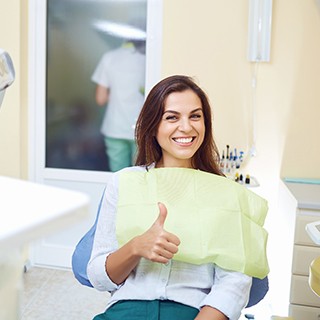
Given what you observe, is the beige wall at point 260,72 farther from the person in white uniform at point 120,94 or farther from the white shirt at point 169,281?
the white shirt at point 169,281

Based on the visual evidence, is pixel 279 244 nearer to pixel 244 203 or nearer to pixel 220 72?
pixel 220 72

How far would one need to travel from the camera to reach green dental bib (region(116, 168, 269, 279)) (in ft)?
3.65

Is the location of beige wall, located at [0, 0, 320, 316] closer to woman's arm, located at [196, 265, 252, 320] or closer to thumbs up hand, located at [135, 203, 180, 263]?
woman's arm, located at [196, 265, 252, 320]

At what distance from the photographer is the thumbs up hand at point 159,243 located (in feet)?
3.41

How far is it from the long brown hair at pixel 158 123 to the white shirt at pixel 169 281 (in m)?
0.16

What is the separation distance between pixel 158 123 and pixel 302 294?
1.29 metres

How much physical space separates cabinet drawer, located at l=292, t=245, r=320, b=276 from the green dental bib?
1019 mm

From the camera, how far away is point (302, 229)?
6.86ft

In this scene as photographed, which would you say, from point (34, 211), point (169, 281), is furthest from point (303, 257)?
point (34, 211)

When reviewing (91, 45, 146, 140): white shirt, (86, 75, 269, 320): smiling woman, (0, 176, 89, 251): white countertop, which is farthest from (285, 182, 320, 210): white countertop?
(0, 176, 89, 251): white countertop

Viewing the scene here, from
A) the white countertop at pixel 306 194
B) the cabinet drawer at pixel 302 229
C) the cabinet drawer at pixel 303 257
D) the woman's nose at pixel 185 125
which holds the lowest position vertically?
A: the cabinet drawer at pixel 303 257

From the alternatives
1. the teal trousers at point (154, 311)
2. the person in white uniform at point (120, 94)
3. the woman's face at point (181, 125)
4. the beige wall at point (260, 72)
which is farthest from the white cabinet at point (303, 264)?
Answer: the person in white uniform at point (120, 94)

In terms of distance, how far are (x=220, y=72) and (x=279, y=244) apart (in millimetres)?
992

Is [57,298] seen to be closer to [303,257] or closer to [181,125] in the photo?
[303,257]
